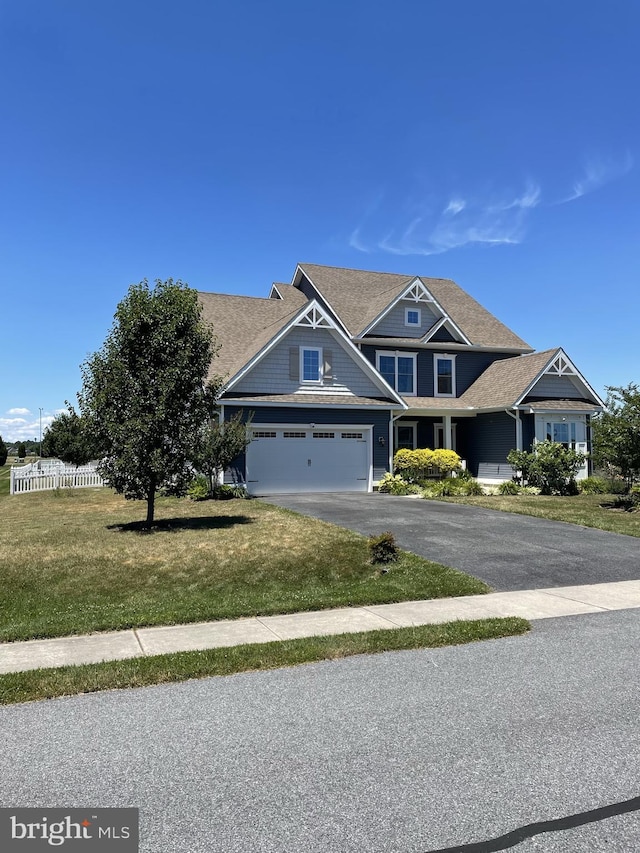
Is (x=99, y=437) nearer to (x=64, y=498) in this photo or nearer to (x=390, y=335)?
(x=64, y=498)

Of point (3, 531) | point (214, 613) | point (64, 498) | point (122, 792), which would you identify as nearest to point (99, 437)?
point (3, 531)

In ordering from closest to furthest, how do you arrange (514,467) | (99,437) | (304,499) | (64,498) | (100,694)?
(100,694)
(99,437)
(304,499)
(64,498)
(514,467)

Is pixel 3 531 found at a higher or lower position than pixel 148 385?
lower

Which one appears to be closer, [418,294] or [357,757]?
[357,757]

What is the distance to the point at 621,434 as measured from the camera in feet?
68.2

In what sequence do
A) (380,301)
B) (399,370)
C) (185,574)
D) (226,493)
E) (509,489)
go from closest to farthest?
(185,574) → (226,493) → (509,489) → (399,370) → (380,301)

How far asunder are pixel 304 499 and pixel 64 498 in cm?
947

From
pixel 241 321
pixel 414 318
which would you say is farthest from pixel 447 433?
pixel 241 321

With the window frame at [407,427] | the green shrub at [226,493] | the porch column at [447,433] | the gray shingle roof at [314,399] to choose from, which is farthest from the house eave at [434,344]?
the green shrub at [226,493]

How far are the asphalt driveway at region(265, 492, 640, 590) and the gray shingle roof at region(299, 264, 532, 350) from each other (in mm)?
12890

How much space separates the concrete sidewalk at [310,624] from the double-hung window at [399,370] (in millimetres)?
20236

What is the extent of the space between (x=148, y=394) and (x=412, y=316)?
59.6 ft

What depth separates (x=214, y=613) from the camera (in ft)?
29.1

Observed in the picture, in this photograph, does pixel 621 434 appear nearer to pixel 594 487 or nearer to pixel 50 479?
pixel 594 487
